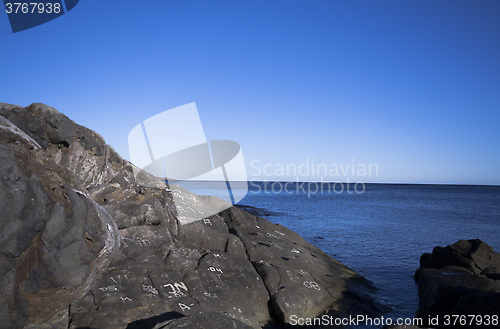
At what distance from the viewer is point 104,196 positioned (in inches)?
400

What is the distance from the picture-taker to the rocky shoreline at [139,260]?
469 cm

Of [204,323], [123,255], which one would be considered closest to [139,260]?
[123,255]

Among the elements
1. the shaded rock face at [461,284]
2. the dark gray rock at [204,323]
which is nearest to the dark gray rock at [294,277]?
the shaded rock face at [461,284]

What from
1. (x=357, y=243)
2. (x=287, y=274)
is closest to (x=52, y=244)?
(x=287, y=274)

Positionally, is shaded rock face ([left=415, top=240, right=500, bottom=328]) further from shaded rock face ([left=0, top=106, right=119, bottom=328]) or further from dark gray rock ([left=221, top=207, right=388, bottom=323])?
shaded rock face ([left=0, top=106, right=119, bottom=328])

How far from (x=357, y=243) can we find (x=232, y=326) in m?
19.6

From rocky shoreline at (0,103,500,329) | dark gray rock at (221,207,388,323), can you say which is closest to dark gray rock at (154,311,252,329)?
rocky shoreline at (0,103,500,329)

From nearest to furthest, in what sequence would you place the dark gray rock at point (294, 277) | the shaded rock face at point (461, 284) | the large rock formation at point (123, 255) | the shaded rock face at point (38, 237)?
the shaded rock face at point (38, 237) < the large rock formation at point (123, 255) < the shaded rock face at point (461, 284) < the dark gray rock at point (294, 277)

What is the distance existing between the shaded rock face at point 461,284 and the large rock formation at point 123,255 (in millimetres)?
1879

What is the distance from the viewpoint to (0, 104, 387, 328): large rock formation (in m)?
4.66

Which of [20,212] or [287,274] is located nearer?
[20,212]

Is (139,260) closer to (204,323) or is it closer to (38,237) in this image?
(38,237)

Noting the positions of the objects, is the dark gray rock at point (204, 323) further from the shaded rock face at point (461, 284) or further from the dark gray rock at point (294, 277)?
the shaded rock face at point (461, 284)

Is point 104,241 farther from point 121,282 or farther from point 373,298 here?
Answer: point 373,298
